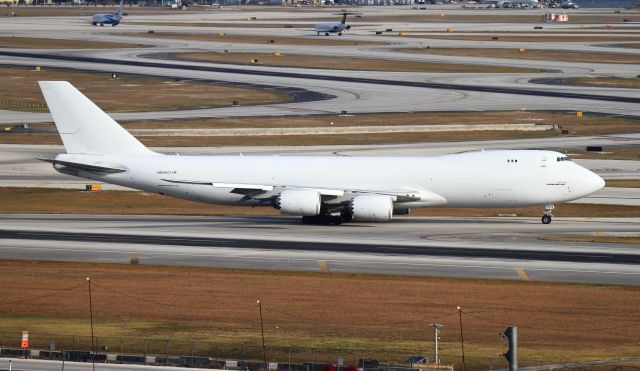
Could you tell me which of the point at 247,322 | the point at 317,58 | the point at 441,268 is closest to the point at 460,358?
the point at 247,322

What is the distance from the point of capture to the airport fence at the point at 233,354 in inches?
1692

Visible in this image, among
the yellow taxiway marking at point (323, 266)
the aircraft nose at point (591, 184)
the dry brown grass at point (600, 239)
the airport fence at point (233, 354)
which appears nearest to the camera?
the airport fence at point (233, 354)

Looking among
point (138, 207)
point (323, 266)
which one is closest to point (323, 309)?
point (323, 266)

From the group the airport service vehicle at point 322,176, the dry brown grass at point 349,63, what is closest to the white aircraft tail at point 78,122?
the airport service vehicle at point 322,176

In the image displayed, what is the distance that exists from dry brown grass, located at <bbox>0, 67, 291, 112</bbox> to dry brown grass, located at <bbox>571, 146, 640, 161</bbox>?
48.2 m

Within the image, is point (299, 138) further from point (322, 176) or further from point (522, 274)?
point (522, 274)

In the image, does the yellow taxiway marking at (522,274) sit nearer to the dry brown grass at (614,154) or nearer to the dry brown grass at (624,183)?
the dry brown grass at (624,183)

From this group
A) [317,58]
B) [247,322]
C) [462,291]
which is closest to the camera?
[247,322]

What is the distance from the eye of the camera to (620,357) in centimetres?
4456

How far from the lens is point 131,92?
155000 mm

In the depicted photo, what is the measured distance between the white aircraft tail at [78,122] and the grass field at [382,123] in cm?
3550

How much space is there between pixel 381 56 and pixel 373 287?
469ft

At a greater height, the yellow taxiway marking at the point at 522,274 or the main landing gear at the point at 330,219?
the main landing gear at the point at 330,219

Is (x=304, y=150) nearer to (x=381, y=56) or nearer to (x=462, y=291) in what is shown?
(x=462, y=291)
